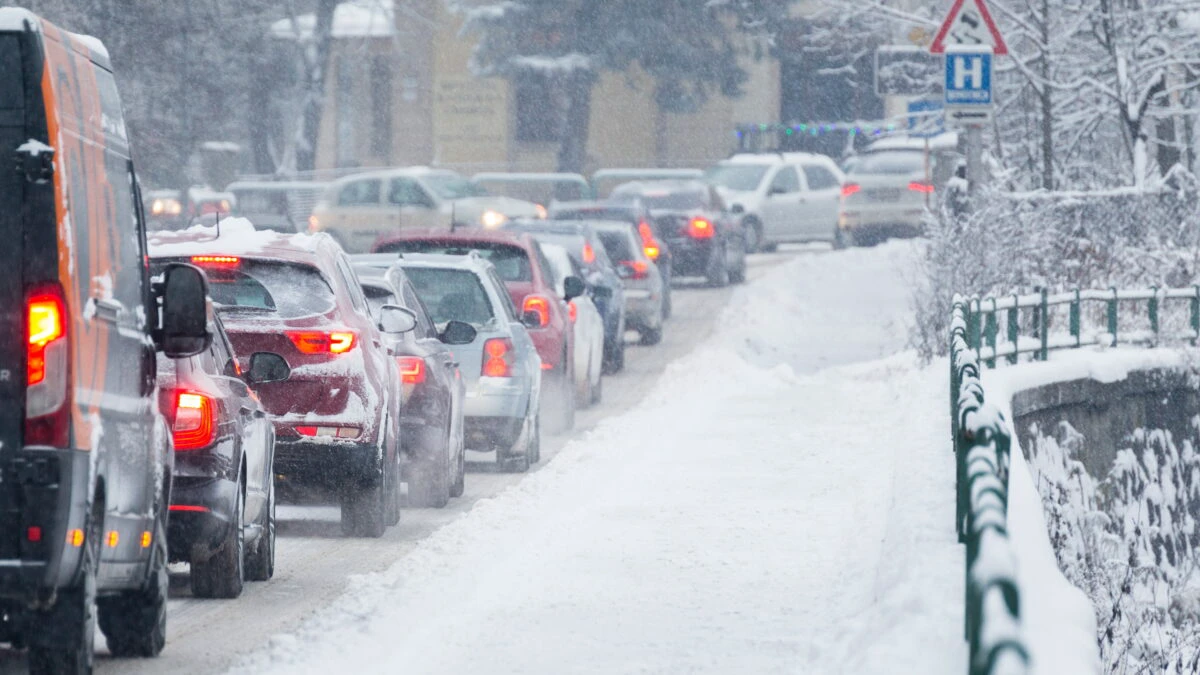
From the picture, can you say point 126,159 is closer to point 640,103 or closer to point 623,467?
point 623,467

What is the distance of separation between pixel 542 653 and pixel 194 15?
21193 mm

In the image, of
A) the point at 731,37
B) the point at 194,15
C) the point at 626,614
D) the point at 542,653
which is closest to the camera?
the point at 542,653

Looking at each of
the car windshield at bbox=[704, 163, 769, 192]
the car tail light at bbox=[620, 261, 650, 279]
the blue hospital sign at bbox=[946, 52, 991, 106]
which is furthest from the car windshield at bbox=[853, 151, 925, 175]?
the blue hospital sign at bbox=[946, 52, 991, 106]

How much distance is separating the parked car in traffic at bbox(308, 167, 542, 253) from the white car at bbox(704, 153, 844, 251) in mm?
4265

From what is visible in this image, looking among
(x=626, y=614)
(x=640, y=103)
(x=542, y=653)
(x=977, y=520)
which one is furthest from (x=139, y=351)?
(x=640, y=103)

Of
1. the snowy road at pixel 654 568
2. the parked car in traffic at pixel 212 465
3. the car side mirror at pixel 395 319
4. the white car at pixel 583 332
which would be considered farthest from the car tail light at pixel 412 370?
the white car at pixel 583 332

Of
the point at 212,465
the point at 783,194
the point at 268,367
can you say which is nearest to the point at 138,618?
the point at 212,465

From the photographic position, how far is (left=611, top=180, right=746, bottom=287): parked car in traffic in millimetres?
33969

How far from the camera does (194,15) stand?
2806 cm

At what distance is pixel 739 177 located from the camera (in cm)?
4094

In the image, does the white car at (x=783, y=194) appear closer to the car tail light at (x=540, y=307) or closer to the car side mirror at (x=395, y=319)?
the car tail light at (x=540, y=307)

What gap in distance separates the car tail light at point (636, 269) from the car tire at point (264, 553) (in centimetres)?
1567

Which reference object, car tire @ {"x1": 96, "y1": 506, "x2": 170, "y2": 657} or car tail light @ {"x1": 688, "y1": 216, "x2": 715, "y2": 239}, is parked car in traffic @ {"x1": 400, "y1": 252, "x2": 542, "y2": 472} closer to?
car tire @ {"x1": 96, "y1": 506, "x2": 170, "y2": 657}

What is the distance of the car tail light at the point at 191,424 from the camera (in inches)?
343
